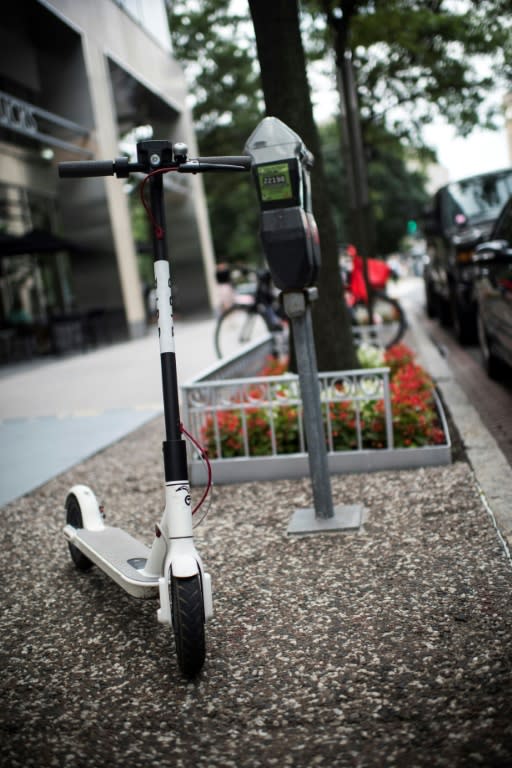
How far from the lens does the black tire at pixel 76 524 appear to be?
4.20 m

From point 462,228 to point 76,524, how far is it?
8.40 meters

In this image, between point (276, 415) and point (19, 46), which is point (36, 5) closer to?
point (19, 46)

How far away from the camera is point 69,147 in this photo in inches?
728

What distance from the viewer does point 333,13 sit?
11711mm

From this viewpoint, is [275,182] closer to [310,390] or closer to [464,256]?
[310,390]

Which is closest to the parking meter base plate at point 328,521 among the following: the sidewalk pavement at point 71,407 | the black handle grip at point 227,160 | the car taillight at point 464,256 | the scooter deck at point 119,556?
the scooter deck at point 119,556

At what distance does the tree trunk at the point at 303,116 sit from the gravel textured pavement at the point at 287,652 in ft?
6.06

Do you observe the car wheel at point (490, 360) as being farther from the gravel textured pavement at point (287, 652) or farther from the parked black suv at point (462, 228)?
the gravel textured pavement at point (287, 652)

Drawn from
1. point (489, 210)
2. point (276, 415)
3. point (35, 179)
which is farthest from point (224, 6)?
point (276, 415)

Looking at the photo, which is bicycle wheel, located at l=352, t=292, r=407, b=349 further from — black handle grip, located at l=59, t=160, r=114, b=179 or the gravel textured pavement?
black handle grip, located at l=59, t=160, r=114, b=179

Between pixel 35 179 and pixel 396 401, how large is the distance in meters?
17.9

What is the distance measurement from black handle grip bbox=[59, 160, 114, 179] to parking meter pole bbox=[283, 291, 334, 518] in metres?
1.34

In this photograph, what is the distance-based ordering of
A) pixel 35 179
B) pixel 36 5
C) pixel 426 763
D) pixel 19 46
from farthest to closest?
pixel 35 179, pixel 19 46, pixel 36 5, pixel 426 763

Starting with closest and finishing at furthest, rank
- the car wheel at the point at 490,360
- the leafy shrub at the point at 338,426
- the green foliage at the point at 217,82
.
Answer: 1. the leafy shrub at the point at 338,426
2. the car wheel at the point at 490,360
3. the green foliage at the point at 217,82
